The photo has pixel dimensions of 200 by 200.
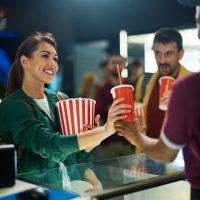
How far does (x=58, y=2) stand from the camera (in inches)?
212

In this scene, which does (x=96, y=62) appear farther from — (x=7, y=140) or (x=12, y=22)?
(x=7, y=140)

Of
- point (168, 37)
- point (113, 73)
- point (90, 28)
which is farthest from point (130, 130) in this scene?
point (90, 28)

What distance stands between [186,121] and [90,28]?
4331 mm

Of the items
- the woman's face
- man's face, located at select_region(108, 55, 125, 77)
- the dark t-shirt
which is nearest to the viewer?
the dark t-shirt

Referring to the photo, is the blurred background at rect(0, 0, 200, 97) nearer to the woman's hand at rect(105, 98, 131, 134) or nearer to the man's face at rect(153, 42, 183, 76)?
the man's face at rect(153, 42, 183, 76)

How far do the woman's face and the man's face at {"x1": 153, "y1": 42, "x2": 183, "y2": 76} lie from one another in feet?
3.56

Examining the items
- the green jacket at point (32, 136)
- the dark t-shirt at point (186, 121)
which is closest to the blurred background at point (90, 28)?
the green jacket at point (32, 136)

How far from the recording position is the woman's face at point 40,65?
215 cm

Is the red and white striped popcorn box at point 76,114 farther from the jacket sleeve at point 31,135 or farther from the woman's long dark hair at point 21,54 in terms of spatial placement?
the woman's long dark hair at point 21,54

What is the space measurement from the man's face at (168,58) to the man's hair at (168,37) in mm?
32

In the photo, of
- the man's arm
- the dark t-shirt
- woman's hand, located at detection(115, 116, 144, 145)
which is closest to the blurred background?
woman's hand, located at detection(115, 116, 144, 145)

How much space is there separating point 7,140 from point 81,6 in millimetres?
3559

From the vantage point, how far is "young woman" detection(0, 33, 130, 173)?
73.3 inches

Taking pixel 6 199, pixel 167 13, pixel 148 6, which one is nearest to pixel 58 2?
pixel 148 6
